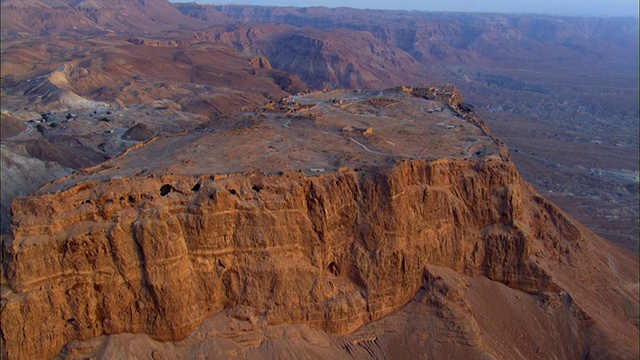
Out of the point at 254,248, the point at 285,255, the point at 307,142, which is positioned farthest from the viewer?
the point at 307,142

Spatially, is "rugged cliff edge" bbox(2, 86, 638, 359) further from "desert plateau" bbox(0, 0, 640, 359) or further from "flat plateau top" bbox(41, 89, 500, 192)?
"flat plateau top" bbox(41, 89, 500, 192)

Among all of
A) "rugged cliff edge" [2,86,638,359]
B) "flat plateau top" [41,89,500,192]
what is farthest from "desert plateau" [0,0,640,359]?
"flat plateau top" [41,89,500,192]

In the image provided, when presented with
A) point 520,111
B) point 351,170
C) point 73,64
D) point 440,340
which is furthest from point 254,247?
point 520,111

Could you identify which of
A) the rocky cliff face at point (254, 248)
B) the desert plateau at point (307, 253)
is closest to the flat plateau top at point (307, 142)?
the desert plateau at point (307, 253)

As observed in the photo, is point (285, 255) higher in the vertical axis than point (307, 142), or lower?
lower

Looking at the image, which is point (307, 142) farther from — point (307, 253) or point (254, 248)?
point (254, 248)

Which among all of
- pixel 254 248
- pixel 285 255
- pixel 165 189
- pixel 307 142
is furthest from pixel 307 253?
pixel 307 142

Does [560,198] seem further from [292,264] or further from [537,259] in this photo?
[292,264]
